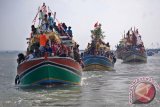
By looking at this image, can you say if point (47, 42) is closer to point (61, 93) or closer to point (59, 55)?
point (59, 55)

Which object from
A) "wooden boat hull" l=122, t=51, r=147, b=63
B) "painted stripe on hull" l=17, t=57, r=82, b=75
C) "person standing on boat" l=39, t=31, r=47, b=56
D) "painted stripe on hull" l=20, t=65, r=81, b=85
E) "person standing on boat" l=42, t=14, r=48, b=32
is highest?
"wooden boat hull" l=122, t=51, r=147, b=63

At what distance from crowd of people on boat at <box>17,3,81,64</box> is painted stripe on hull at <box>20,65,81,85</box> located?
0.94 m

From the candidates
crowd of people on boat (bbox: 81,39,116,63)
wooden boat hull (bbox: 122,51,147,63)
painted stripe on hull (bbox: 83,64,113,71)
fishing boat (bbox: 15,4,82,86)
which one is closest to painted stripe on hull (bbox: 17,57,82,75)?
fishing boat (bbox: 15,4,82,86)

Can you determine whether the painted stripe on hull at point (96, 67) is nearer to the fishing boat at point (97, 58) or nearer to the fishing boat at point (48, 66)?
the fishing boat at point (97, 58)

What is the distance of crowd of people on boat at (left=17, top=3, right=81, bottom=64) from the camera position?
24406 millimetres

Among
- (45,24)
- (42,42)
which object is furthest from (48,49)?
(45,24)

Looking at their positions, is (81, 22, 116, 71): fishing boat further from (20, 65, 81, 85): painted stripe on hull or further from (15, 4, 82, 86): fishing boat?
(20, 65, 81, 85): painted stripe on hull

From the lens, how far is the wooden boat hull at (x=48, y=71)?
77.1ft

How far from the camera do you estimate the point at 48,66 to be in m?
23.5

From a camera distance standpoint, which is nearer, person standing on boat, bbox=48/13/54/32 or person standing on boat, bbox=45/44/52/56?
person standing on boat, bbox=45/44/52/56

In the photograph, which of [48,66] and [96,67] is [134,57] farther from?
[48,66]

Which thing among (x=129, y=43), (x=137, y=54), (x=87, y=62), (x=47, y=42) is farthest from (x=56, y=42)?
(x=129, y=43)

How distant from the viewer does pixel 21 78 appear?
83.7 ft

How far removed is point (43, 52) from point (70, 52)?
3.02 metres
